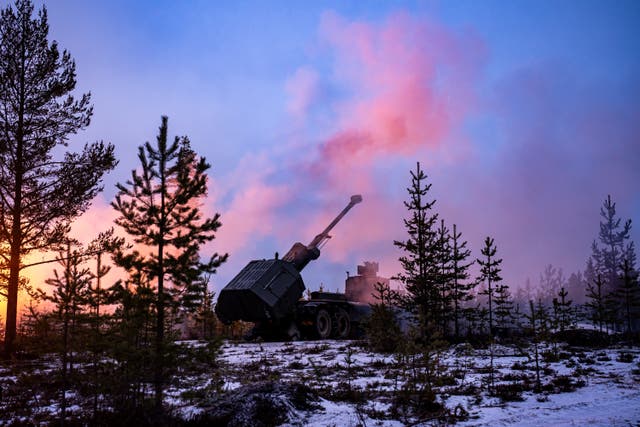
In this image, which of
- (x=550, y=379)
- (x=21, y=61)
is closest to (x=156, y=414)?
(x=550, y=379)

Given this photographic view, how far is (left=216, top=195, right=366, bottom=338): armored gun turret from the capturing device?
70.0ft

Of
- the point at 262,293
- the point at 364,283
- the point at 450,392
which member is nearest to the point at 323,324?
the point at 262,293

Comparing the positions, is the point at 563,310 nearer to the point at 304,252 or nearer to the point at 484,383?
the point at 304,252

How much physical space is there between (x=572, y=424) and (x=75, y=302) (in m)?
7.22

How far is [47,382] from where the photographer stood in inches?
391

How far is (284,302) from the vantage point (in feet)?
73.5

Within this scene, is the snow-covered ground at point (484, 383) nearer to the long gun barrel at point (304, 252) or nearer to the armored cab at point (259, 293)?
the armored cab at point (259, 293)

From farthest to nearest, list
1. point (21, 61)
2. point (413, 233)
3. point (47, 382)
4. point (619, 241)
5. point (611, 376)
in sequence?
point (619, 241), point (413, 233), point (21, 61), point (611, 376), point (47, 382)

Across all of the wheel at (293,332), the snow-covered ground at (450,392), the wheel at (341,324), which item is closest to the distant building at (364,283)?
the wheel at (341,324)

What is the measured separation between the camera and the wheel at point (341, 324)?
85.7 feet

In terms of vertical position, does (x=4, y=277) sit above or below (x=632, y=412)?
above

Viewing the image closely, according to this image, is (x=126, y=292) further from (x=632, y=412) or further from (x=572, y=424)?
(x=632, y=412)

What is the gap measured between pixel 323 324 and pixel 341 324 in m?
1.90

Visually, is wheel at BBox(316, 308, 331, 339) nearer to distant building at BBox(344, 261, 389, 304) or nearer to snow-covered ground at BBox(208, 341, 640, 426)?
distant building at BBox(344, 261, 389, 304)
